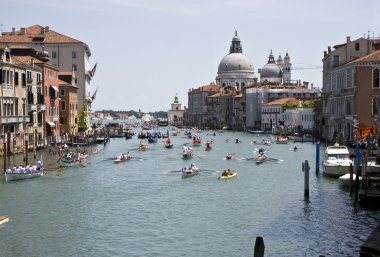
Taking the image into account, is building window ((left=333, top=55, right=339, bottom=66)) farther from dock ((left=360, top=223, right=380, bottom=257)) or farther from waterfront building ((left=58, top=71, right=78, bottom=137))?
dock ((left=360, top=223, right=380, bottom=257))

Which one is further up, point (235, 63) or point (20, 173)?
point (235, 63)

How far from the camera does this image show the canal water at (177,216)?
20.9m

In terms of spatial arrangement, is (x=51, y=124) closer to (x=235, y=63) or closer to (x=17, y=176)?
(x=17, y=176)

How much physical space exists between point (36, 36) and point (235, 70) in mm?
113519

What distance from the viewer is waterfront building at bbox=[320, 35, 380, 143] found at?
56.9 m

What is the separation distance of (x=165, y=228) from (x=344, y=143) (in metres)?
38.7

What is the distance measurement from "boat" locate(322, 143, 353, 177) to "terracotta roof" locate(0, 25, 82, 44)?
172ft

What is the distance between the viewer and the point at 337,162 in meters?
37.7

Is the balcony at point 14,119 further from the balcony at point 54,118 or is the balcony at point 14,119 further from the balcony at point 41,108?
the balcony at point 54,118

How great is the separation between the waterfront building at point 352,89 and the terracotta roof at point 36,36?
3490 centimetres

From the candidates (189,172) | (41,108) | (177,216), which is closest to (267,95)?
(41,108)

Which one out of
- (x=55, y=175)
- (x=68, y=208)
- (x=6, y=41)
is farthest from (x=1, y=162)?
(x=6, y=41)

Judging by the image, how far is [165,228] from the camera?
23.6m

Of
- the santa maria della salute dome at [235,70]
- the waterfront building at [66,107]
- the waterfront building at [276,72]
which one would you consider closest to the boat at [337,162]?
the waterfront building at [66,107]
